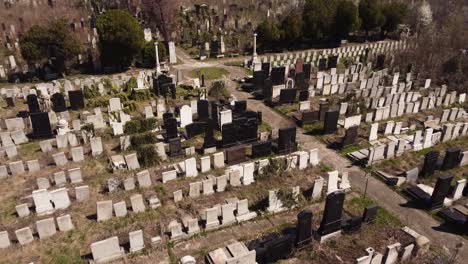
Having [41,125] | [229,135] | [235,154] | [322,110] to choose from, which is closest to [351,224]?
[235,154]

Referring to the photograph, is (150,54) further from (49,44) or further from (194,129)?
(194,129)

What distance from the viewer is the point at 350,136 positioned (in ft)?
55.4

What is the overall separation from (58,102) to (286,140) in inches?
473

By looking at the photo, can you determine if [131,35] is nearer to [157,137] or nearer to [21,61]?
[21,61]

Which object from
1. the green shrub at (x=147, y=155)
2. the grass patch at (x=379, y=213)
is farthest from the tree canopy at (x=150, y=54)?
the grass patch at (x=379, y=213)

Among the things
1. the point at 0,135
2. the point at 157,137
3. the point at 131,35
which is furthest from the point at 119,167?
the point at 131,35

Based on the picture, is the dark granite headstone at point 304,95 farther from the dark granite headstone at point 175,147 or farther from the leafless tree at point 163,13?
the leafless tree at point 163,13

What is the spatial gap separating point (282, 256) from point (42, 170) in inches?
394

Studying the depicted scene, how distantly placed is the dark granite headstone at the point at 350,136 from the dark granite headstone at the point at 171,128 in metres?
7.53

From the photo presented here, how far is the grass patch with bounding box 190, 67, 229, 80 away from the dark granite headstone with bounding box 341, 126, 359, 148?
476 inches

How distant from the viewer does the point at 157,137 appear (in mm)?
17344

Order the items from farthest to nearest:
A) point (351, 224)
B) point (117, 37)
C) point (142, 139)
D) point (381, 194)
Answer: point (117, 37)
point (142, 139)
point (381, 194)
point (351, 224)

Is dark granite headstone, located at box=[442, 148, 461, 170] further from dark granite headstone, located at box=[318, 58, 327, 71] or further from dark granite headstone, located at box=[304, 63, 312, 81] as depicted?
dark granite headstone, located at box=[318, 58, 327, 71]

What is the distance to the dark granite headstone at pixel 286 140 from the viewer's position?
52.4 ft
